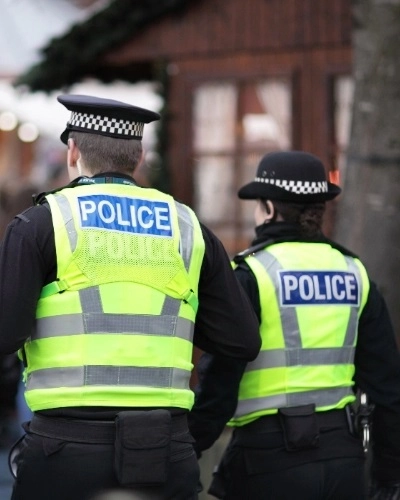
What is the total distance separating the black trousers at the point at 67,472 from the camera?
3482 millimetres

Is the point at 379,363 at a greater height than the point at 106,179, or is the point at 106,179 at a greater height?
the point at 106,179

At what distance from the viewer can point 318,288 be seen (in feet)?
14.6

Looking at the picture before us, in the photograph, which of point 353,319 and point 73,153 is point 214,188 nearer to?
point 353,319

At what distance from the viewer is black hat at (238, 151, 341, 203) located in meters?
4.58

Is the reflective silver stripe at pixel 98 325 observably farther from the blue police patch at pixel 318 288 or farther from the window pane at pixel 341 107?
the window pane at pixel 341 107

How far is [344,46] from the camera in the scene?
10.0 m

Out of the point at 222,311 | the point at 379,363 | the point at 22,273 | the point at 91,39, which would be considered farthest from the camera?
the point at 91,39

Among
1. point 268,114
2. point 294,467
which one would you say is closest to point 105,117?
point 294,467

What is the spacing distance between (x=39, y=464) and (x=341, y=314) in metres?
1.39

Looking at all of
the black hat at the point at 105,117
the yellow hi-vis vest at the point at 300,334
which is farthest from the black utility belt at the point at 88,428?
the yellow hi-vis vest at the point at 300,334

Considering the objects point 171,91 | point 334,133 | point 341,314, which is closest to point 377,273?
point 341,314

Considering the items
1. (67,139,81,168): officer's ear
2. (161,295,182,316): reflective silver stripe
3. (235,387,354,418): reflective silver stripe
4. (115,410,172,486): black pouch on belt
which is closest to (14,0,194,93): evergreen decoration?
(235,387,354,418): reflective silver stripe

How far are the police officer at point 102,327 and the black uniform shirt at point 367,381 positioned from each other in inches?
27.4

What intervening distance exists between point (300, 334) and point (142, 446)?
1.06 meters
